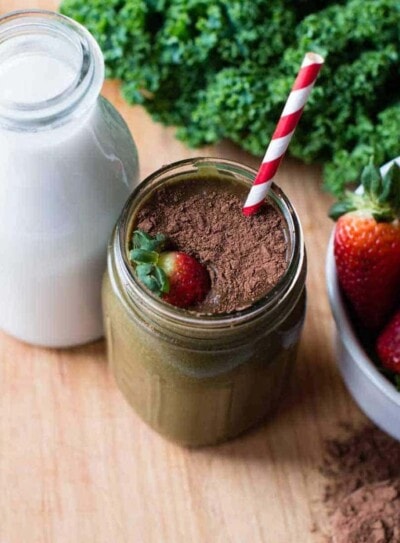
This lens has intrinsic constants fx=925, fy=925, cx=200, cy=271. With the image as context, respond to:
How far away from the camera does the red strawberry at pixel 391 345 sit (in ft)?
3.41

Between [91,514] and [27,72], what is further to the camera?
[91,514]

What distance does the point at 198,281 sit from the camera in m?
0.92

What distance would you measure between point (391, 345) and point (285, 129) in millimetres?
298

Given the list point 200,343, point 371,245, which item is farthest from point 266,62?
point 200,343

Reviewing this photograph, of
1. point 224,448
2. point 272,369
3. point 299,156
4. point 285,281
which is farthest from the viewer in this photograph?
point 299,156

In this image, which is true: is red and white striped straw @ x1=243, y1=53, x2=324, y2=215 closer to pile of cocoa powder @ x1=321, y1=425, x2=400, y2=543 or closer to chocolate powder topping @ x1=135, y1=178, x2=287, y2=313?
chocolate powder topping @ x1=135, y1=178, x2=287, y2=313

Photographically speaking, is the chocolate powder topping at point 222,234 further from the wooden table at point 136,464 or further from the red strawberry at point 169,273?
the wooden table at point 136,464

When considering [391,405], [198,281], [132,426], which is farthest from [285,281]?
[132,426]

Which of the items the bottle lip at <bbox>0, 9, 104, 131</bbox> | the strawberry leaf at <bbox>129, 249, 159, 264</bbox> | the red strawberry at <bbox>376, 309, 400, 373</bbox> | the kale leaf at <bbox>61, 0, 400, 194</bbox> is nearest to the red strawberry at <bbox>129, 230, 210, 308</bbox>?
the strawberry leaf at <bbox>129, 249, 159, 264</bbox>

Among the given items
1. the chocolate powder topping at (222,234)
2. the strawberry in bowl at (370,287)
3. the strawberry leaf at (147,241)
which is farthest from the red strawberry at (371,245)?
the strawberry leaf at (147,241)

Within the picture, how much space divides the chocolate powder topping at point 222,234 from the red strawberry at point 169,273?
0.6 inches

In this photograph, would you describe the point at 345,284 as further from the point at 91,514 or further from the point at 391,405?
the point at 91,514

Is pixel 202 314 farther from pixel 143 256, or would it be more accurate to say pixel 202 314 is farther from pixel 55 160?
pixel 55 160

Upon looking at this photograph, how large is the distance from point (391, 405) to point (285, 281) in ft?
0.79
